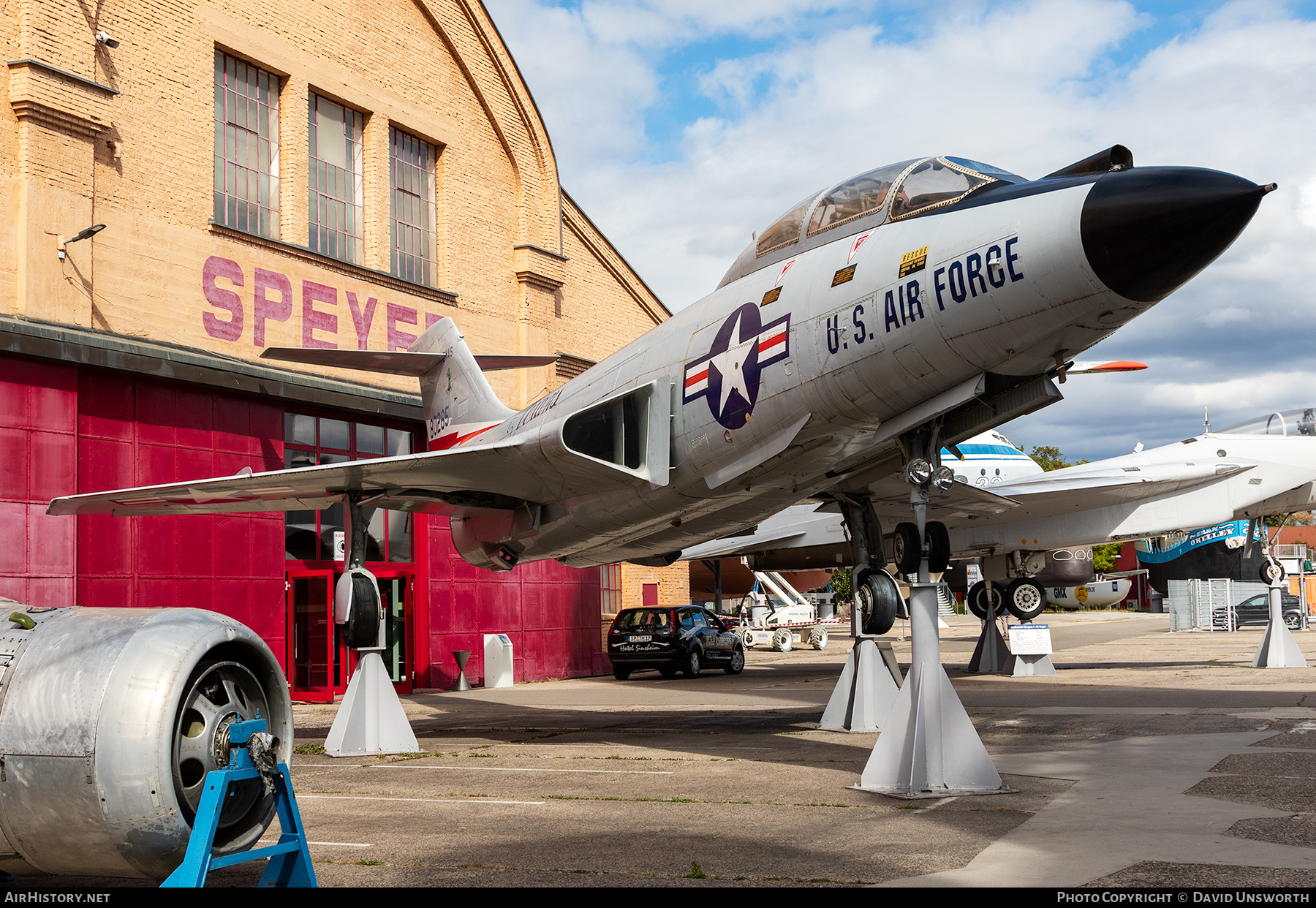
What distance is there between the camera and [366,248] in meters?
22.5

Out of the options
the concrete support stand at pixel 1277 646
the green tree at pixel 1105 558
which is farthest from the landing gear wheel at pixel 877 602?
the green tree at pixel 1105 558

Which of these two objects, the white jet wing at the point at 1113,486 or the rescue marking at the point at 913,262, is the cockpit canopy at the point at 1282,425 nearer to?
the white jet wing at the point at 1113,486

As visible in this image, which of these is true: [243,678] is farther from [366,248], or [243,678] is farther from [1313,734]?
[366,248]

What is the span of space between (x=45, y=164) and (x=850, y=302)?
13.7 meters

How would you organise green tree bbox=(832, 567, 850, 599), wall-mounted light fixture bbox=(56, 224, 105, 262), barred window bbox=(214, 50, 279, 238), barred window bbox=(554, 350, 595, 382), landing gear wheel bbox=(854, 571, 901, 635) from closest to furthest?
landing gear wheel bbox=(854, 571, 901, 635)
wall-mounted light fixture bbox=(56, 224, 105, 262)
barred window bbox=(214, 50, 279, 238)
barred window bbox=(554, 350, 595, 382)
green tree bbox=(832, 567, 850, 599)

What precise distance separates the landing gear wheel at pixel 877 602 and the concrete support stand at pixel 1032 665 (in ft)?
35.9

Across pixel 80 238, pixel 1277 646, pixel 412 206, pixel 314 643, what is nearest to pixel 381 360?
pixel 80 238

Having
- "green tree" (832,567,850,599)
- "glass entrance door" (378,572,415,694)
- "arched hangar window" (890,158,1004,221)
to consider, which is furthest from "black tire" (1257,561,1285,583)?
"green tree" (832,567,850,599)

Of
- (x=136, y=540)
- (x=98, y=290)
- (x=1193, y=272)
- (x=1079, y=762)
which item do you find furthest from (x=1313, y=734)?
(x=98, y=290)

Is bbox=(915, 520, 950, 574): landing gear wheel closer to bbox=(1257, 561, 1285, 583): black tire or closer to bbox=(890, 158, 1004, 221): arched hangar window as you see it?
bbox=(890, 158, 1004, 221): arched hangar window

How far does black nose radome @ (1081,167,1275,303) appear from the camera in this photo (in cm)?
623

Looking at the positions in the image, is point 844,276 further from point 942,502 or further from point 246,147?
point 246,147

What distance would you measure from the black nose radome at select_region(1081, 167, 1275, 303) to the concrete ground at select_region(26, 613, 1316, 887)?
3255mm

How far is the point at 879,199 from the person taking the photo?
332 inches
